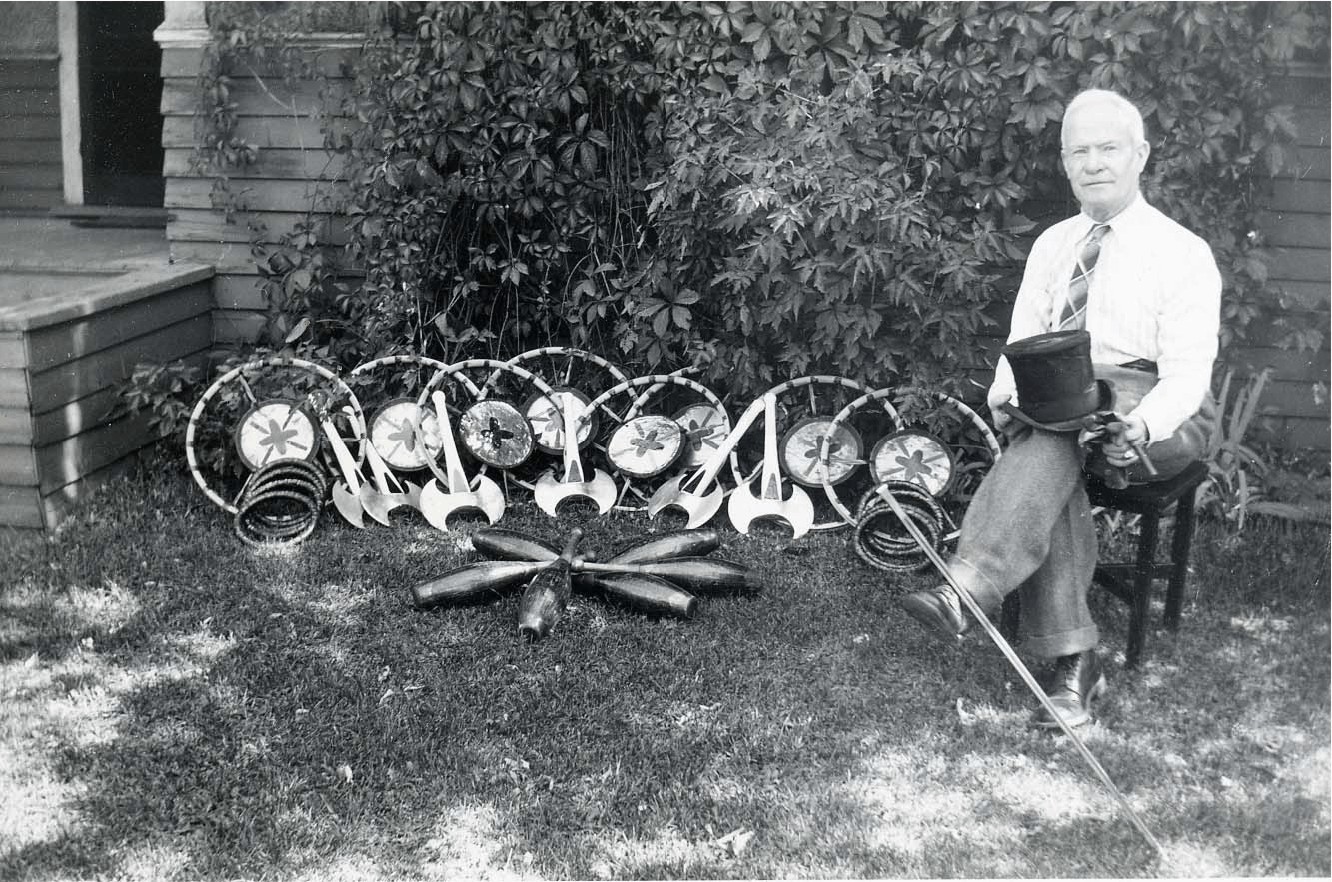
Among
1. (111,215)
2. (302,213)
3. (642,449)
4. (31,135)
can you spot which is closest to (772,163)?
(642,449)

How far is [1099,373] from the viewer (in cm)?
318

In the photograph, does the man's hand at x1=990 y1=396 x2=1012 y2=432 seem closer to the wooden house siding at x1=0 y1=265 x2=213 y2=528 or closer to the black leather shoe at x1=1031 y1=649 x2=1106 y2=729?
the black leather shoe at x1=1031 y1=649 x2=1106 y2=729

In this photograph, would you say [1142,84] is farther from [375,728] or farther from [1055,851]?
[375,728]

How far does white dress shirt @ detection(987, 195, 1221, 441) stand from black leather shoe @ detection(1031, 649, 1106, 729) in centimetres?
68

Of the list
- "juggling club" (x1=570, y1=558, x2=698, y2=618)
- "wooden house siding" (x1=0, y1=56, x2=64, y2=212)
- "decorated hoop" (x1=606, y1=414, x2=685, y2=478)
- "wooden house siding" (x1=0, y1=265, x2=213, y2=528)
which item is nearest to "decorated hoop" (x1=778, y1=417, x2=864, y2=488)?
"decorated hoop" (x1=606, y1=414, x2=685, y2=478)

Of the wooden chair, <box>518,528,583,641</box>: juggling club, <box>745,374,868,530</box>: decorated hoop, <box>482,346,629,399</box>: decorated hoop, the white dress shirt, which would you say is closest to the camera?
the white dress shirt

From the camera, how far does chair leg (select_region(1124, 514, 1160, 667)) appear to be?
336cm

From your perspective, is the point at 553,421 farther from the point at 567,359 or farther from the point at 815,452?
the point at 815,452

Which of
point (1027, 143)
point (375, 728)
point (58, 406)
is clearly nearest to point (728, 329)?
point (1027, 143)

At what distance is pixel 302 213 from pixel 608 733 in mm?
3343

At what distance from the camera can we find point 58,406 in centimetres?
441

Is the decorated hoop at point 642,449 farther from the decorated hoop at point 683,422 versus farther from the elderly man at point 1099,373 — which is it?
the elderly man at point 1099,373

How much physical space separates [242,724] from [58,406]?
1.92 metres

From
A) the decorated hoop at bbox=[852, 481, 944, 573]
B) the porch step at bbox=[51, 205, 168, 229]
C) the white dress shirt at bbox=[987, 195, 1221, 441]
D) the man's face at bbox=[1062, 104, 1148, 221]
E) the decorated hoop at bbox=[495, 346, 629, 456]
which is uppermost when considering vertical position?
the man's face at bbox=[1062, 104, 1148, 221]
